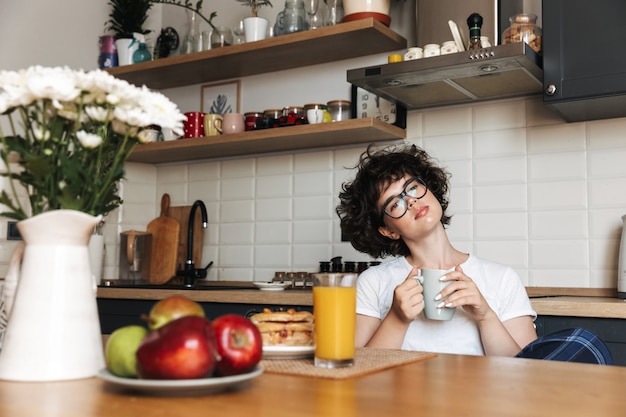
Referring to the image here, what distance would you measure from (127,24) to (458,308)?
2.67 meters

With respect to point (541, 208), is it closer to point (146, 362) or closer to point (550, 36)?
point (550, 36)

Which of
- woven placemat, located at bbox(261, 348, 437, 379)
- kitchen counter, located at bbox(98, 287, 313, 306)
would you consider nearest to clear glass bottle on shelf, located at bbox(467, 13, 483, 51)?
kitchen counter, located at bbox(98, 287, 313, 306)

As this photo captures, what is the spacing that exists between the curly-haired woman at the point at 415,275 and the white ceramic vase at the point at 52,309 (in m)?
0.74

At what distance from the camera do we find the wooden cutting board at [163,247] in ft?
11.9

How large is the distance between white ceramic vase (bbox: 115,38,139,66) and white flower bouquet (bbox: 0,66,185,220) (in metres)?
2.79

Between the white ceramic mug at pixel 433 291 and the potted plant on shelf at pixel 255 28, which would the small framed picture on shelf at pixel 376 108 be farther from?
the white ceramic mug at pixel 433 291

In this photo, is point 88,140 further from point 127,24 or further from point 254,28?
point 127,24

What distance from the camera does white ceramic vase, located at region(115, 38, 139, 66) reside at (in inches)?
148

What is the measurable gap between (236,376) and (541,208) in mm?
2154

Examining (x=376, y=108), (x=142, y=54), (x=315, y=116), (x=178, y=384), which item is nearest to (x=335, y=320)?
(x=178, y=384)

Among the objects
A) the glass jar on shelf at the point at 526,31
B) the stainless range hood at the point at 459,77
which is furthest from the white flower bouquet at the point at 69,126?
the glass jar on shelf at the point at 526,31

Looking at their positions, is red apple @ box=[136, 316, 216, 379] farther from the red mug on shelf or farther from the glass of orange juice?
the red mug on shelf

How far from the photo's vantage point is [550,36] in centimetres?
254

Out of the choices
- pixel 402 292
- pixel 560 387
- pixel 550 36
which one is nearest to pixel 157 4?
pixel 550 36
